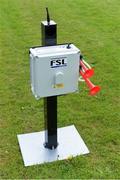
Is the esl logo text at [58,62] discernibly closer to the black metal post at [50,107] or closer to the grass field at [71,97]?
the black metal post at [50,107]

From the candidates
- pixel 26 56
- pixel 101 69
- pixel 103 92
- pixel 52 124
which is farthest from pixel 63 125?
pixel 26 56

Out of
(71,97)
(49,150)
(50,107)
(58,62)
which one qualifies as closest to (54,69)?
(58,62)

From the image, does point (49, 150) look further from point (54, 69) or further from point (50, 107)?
point (54, 69)

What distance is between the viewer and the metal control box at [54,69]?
2.89 m

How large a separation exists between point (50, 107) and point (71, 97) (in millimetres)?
1237

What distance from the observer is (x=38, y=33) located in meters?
6.73

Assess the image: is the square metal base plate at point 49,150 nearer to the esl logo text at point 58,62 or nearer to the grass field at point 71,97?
the grass field at point 71,97

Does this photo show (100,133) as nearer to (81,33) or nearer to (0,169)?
(0,169)

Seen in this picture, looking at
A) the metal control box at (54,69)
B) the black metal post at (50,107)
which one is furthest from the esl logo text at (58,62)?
the black metal post at (50,107)

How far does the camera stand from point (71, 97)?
4461 mm

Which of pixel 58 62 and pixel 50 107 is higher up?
pixel 58 62

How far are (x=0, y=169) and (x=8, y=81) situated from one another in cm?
182

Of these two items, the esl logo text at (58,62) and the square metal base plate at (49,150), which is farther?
the square metal base plate at (49,150)

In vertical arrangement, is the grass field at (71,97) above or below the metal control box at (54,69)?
below
